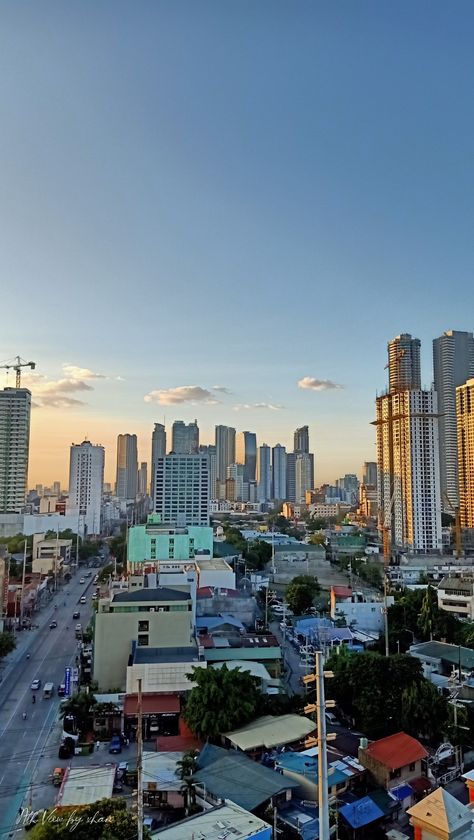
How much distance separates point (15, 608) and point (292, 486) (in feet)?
352

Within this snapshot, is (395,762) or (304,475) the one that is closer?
(395,762)

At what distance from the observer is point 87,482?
233 feet

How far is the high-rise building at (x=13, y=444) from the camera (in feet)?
→ 182

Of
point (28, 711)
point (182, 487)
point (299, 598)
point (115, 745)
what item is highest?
point (182, 487)

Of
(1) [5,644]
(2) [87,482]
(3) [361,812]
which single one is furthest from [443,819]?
(2) [87,482]

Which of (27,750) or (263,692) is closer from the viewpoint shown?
(27,750)

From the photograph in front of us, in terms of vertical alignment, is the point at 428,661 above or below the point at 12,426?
below

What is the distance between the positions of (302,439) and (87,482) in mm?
71318

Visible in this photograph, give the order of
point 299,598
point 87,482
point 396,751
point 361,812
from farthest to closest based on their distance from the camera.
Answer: point 87,482 < point 299,598 < point 396,751 < point 361,812

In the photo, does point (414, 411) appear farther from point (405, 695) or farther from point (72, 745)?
point (72, 745)

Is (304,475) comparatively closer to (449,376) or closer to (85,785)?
(449,376)

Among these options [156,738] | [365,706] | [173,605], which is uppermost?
[173,605]

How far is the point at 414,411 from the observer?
49844mm

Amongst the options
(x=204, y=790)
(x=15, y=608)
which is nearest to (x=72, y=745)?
(x=204, y=790)
